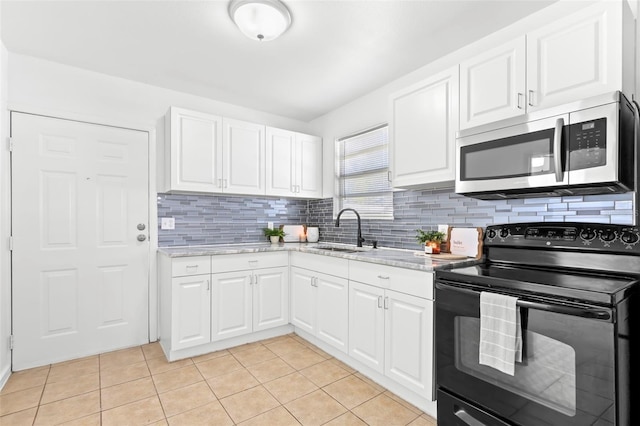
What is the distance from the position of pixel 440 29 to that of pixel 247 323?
2818mm

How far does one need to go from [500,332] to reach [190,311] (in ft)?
7.52

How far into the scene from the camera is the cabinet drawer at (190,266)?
105 inches

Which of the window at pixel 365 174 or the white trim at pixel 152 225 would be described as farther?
the window at pixel 365 174

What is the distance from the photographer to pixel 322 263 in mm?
2777

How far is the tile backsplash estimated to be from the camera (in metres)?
1.84

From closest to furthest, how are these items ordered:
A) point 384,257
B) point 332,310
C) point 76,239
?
point 384,257, point 332,310, point 76,239

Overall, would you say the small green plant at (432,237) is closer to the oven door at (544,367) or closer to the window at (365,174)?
the window at (365,174)

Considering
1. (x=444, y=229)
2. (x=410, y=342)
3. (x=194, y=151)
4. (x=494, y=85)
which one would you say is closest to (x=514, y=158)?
(x=494, y=85)

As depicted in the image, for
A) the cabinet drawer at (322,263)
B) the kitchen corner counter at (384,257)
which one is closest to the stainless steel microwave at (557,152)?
the kitchen corner counter at (384,257)

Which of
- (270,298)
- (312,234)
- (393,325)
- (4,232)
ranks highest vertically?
(4,232)

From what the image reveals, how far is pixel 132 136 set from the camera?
9.93 ft

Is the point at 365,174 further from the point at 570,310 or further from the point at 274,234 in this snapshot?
the point at 570,310

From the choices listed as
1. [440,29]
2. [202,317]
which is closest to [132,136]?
[202,317]

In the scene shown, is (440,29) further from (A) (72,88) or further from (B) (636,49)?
(A) (72,88)
